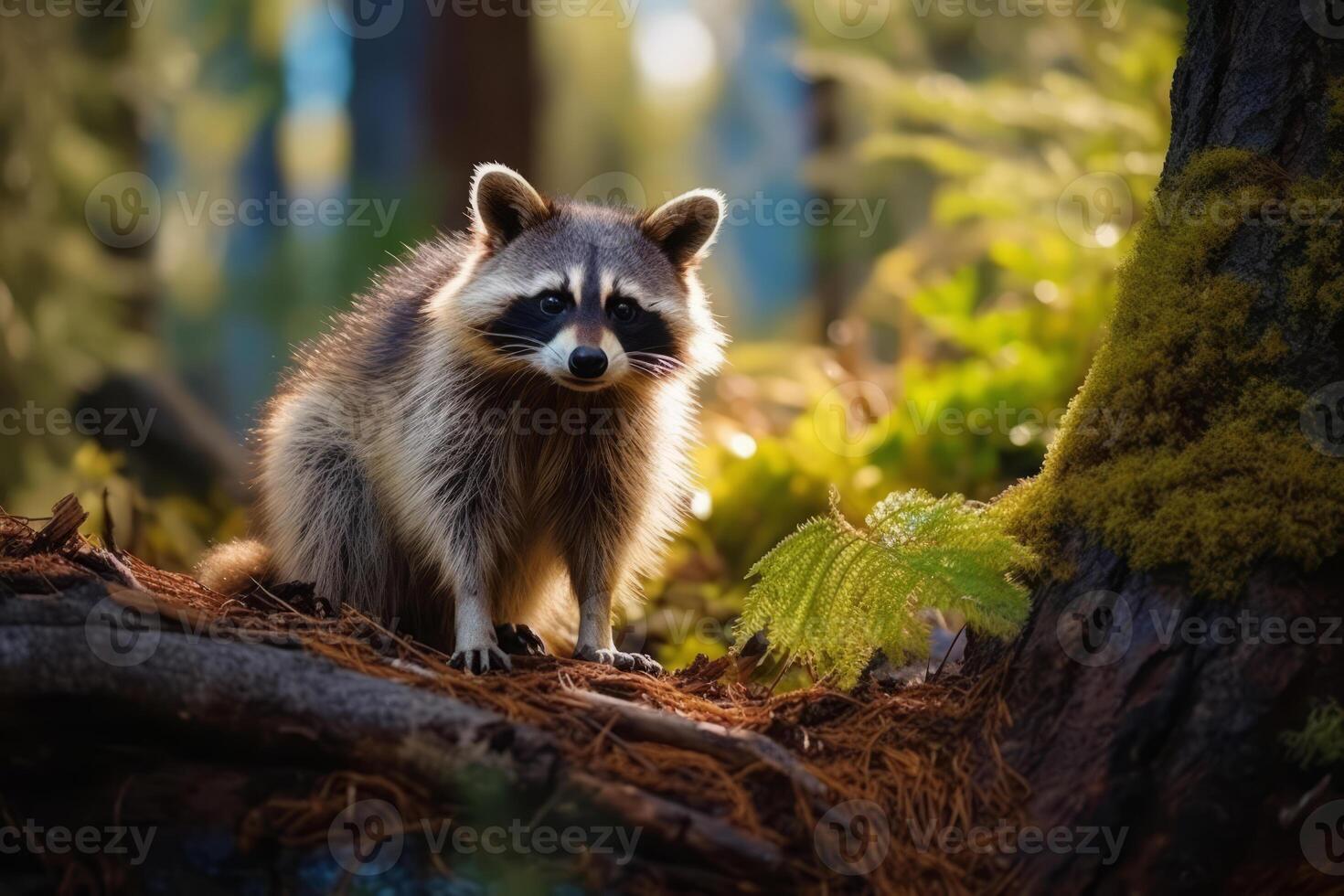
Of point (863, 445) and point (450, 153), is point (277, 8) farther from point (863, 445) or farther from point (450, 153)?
point (863, 445)

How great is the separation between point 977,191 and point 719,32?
780 inches

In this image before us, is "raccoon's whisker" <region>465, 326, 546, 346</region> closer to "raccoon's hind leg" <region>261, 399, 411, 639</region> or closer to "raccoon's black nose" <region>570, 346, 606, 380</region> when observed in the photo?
"raccoon's black nose" <region>570, 346, 606, 380</region>

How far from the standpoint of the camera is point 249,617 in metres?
3.65

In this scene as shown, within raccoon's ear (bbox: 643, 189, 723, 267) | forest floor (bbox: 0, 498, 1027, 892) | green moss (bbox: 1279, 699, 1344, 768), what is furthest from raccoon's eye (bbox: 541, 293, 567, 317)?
green moss (bbox: 1279, 699, 1344, 768)

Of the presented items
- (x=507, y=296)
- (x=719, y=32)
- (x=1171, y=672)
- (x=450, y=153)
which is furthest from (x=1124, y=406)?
(x=719, y=32)

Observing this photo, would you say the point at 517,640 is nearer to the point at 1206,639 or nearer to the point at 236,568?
the point at 236,568

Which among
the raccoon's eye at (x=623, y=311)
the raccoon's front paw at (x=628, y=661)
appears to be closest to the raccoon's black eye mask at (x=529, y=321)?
the raccoon's eye at (x=623, y=311)

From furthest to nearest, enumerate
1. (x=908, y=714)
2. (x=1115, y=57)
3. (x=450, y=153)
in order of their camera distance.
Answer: (x=450, y=153) < (x=1115, y=57) < (x=908, y=714)

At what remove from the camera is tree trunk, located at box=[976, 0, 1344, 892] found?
2.80 meters

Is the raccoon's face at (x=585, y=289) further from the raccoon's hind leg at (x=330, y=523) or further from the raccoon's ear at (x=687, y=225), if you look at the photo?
the raccoon's hind leg at (x=330, y=523)

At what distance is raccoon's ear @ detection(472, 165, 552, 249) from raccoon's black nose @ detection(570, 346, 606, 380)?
84 cm

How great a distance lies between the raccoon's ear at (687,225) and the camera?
16.2 ft

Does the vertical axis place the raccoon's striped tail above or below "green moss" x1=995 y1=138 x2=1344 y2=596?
below

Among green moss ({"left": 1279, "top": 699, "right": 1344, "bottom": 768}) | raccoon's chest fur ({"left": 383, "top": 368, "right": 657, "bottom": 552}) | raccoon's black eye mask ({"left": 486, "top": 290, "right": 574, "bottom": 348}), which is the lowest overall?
green moss ({"left": 1279, "top": 699, "right": 1344, "bottom": 768})
